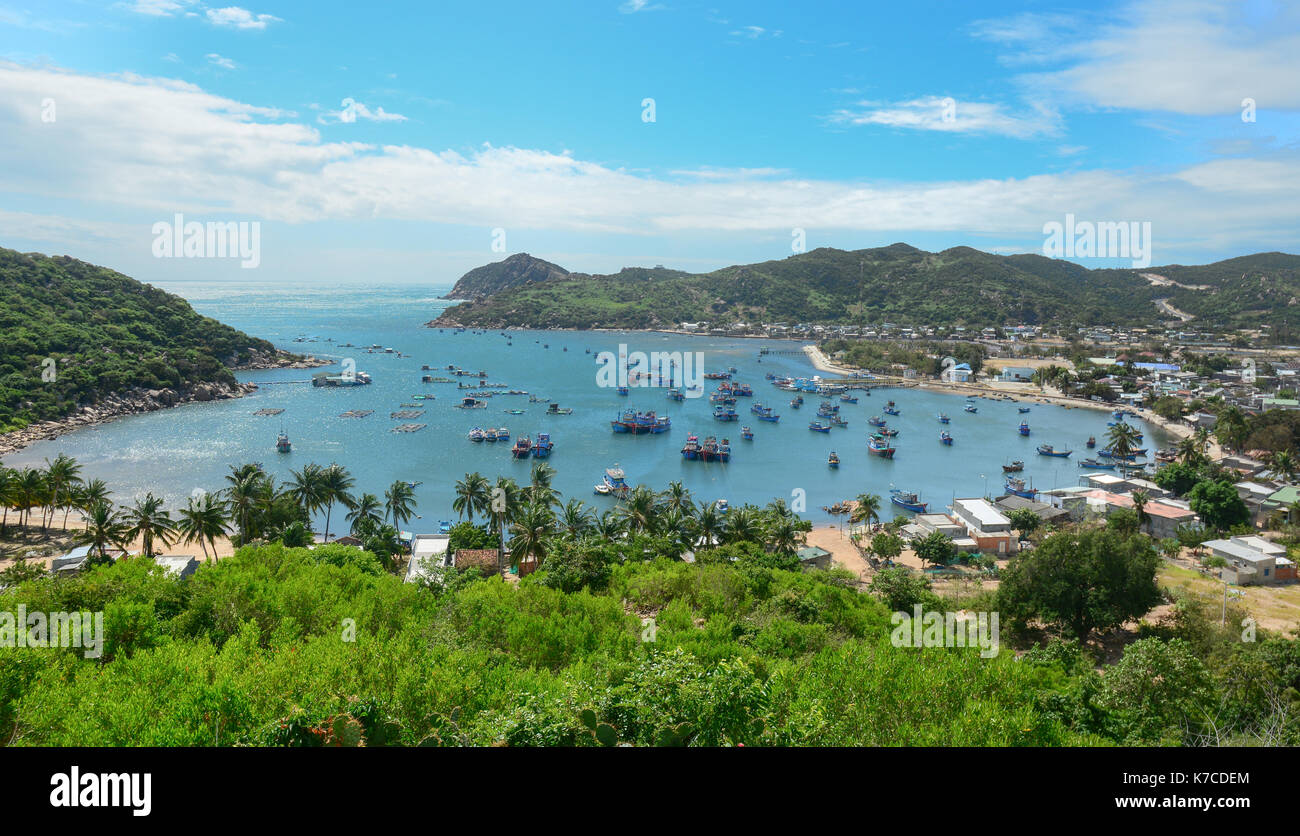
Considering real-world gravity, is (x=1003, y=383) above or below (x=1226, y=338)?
below

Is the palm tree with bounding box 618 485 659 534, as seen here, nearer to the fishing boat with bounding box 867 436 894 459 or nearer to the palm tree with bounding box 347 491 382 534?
the palm tree with bounding box 347 491 382 534

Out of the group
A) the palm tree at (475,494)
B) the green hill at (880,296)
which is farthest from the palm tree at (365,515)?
the green hill at (880,296)

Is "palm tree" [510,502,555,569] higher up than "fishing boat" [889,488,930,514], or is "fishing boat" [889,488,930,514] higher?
"palm tree" [510,502,555,569]

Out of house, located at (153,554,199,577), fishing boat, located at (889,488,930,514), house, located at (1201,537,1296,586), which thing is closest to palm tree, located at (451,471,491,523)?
house, located at (153,554,199,577)

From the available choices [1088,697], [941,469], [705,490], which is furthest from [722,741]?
[941,469]

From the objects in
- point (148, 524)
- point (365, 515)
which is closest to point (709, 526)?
point (365, 515)

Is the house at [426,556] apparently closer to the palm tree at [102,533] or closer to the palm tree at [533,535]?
the palm tree at [533,535]
